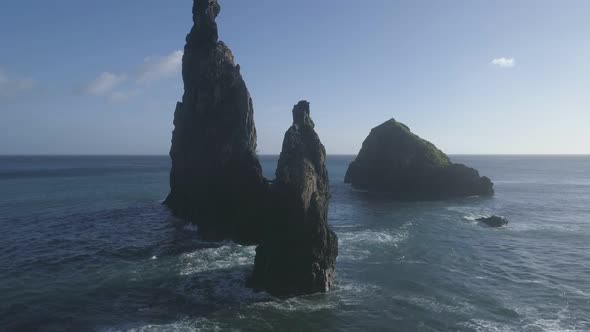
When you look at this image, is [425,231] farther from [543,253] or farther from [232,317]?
[232,317]

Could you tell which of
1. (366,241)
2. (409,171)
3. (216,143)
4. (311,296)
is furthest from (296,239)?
(409,171)

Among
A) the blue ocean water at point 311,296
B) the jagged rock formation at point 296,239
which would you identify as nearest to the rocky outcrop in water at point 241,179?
the jagged rock formation at point 296,239

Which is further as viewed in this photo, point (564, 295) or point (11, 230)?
point (11, 230)

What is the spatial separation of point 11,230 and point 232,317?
44.0 m

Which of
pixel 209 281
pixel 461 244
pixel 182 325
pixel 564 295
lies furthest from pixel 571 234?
pixel 182 325

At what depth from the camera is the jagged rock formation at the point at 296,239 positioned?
35031mm

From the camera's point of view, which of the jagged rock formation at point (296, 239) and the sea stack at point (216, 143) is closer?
the jagged rock formation at point (296, 239)

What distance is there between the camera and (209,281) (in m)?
37.3

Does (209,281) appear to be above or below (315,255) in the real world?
below

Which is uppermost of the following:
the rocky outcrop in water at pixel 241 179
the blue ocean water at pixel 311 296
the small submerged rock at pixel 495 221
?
the rocky outcrop in water at pixel 241 179

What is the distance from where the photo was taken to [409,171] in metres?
102

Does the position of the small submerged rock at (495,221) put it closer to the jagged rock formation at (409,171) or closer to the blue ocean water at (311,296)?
the blue ocean water at (311,296)

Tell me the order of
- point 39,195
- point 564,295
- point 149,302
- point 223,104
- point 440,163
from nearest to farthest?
1. point 149,302
2. point 564,295
3. point 223,104
4. point 39,195
5. point 440,163

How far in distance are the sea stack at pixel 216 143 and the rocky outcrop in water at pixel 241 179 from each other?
0.44 ft
